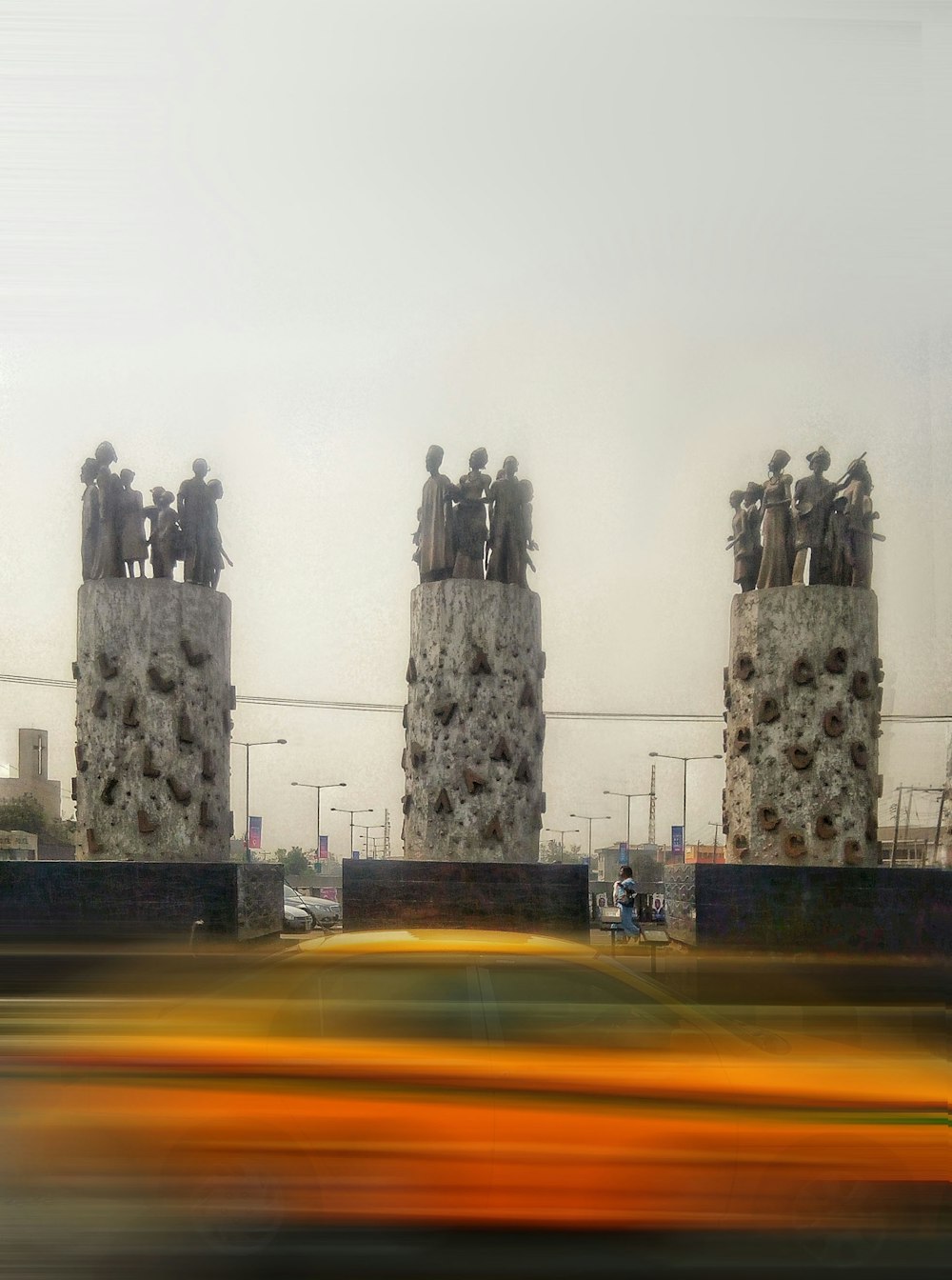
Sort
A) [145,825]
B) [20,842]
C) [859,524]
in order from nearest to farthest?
1. [145,825]
2. [859,524]
3. [20,842]

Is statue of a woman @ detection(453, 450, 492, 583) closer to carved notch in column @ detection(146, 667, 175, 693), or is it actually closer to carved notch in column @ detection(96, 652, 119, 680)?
carved notch in column @ detection(146, 667, 175, 693)

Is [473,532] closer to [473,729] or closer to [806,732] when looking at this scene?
[473,729]

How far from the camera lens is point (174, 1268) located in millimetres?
4508

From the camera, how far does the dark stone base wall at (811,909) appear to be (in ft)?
45.8

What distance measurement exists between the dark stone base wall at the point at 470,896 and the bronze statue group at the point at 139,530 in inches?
177

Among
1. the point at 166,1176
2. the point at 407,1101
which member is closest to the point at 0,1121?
the point at 166,1176

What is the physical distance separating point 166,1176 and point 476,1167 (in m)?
1.08

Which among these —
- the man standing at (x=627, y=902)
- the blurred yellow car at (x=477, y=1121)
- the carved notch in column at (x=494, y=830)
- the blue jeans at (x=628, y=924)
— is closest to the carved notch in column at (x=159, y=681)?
the carved notch in column at (x=494, y=830)

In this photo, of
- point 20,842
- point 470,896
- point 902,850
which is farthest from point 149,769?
point 20,842

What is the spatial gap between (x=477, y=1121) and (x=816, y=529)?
12.7 meters

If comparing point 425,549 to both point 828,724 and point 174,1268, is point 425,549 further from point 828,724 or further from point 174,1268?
point 174,1268

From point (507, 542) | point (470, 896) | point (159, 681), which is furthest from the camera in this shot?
point (507, 542)

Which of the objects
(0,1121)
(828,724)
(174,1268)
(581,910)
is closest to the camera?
(174,1268)

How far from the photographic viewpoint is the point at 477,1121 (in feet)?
14.9
